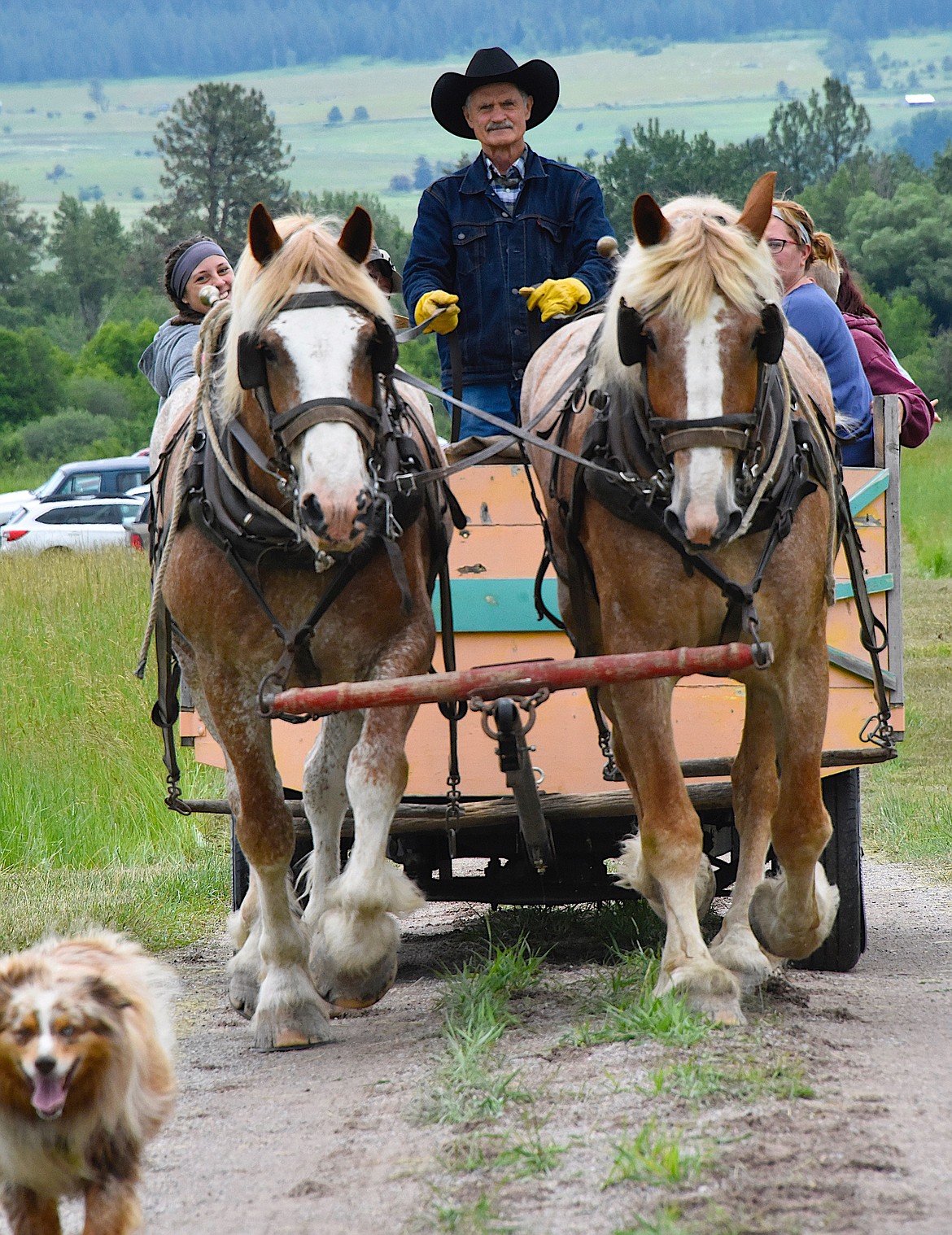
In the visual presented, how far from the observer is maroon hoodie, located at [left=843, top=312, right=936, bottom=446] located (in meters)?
5.96

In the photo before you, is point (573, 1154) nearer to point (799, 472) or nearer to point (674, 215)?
point (799, 472)

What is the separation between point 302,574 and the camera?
429 centimetres

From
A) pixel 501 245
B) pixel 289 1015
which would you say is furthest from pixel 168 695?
pixel 501 245

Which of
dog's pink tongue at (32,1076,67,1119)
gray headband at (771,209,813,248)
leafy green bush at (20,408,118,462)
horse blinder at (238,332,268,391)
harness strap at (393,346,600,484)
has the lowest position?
dog's pink tongue at (32,1076,67,1119)

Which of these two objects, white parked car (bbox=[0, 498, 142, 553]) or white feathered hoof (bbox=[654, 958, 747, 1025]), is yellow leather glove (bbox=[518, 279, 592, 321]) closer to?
white feathered hoof (bbox=[654, 958, 747, 1025])

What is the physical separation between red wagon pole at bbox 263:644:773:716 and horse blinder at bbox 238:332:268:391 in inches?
30.8

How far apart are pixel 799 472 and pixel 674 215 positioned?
2.48 ft

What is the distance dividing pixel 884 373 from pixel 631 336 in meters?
2.62

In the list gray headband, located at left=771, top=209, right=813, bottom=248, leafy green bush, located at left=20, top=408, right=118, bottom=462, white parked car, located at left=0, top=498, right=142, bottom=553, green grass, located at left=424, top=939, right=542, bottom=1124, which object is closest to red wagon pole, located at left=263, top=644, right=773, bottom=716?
green grass, located at left=424, top=939, right=542, bottom=1124

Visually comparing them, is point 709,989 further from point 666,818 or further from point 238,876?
point 238,876

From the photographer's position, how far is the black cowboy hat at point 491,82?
5812 millimetres

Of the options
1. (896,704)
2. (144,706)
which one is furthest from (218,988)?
(144,706)

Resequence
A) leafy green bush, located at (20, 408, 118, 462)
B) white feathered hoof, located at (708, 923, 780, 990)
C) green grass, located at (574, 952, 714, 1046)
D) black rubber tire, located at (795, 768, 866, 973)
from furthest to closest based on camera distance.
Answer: leafy green bush, located at (20, 408, 118, 462) → black rubber tire, located at (795, 768, 866, 973) → white feathered hoof, located at (708, 923, 780, 990) → green grass, located at (574, 952, 714, 1046)

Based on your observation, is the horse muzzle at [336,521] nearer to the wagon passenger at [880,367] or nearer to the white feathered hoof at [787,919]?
the white feathered hoof at [787,919]
